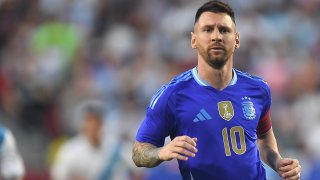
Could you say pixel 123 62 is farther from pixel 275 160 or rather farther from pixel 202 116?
pixel 202 116

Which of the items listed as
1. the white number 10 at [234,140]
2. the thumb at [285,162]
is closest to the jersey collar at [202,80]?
the white number 10 at [234,140]

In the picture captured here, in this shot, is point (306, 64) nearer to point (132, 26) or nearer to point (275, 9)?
point (275, 9)

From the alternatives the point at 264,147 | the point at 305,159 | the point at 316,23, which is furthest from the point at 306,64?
the point at 264,147

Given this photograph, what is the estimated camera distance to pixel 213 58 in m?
7.67

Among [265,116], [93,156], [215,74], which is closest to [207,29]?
[215,74]

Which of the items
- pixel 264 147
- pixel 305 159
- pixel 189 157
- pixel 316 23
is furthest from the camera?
pixel 316 23

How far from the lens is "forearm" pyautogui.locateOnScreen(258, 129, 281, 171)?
808cm

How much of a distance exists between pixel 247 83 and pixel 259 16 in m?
9.81

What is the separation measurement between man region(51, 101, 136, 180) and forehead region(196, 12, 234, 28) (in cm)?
488

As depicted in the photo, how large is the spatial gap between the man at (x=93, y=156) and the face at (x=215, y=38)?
4827 millimetres

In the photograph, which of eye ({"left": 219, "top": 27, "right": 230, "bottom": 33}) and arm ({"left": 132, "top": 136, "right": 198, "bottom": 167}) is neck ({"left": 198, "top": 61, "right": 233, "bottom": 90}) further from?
arm ({"left": 132, "top": 136, "right": 198, "bottom": 167})

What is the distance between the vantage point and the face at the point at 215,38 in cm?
762

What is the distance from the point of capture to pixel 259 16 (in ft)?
58.0

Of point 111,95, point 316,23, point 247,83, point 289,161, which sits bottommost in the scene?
point 289,161
